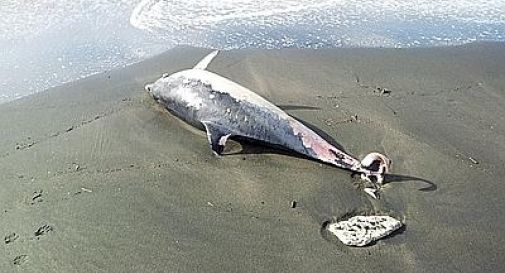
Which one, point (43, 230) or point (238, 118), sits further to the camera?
point (238, 118)

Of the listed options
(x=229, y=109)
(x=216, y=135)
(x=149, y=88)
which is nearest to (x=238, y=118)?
(x=229, y=109)

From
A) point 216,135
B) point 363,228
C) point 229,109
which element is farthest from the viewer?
point 229,109

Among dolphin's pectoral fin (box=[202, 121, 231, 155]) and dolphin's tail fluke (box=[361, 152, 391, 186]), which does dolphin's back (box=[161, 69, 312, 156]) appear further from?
dolphin's tail fluke (box=[361, 152, 391, 186])

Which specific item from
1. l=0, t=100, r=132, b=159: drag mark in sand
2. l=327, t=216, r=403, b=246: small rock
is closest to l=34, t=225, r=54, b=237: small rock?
l=0, t=100, r=132, b=159: drag mark in sand

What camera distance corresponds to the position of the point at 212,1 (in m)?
8.41

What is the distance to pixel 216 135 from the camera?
496 cm

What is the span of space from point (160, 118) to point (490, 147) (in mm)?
2927

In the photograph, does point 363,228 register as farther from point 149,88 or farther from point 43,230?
point 149,88

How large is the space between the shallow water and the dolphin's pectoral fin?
2.05 meters

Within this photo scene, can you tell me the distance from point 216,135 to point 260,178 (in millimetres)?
651

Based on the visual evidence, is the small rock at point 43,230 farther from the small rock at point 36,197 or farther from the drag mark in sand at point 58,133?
the drag mark in sand at point 58,133

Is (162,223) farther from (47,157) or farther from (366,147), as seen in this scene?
(366,147)

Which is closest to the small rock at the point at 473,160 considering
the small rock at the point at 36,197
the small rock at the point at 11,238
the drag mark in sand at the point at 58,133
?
the drag mark in sand at the point at 58,133

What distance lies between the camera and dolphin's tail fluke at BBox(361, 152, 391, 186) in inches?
170
